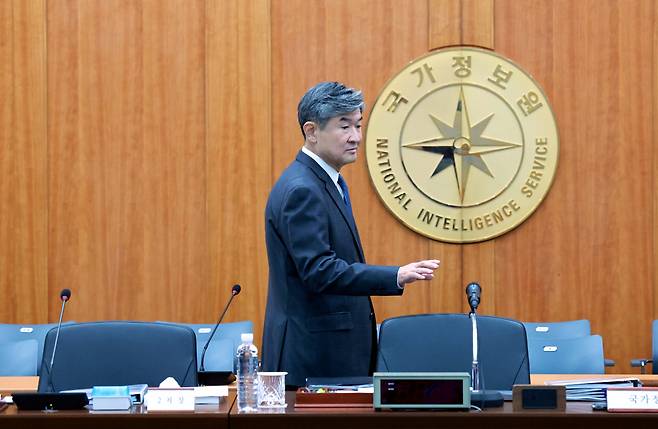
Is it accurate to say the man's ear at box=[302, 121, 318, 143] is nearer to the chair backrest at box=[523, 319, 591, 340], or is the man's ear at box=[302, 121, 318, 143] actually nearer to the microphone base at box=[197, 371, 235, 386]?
the microphone base at box=[197, 371, 235, 386]

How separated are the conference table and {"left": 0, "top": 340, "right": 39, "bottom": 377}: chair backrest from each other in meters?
3.17

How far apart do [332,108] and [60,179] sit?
14.5ft

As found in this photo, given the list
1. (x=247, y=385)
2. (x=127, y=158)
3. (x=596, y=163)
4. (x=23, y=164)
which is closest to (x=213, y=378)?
(x=247, y=385)

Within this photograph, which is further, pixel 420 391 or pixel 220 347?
pixel 220 347

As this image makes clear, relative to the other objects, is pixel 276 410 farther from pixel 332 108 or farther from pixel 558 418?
pixel 332 108

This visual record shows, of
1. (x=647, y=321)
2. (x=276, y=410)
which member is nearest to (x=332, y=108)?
(x=276, y=410)

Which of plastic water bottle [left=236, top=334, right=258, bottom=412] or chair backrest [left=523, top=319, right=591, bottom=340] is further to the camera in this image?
chair backrest [left=523, top=319, right=591, bottom=340]

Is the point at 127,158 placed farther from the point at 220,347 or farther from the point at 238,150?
the point at 220,347

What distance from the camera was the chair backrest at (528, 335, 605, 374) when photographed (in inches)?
218

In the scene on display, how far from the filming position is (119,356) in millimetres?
3330

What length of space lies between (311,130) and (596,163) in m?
4.28

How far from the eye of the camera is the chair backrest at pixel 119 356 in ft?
10.8

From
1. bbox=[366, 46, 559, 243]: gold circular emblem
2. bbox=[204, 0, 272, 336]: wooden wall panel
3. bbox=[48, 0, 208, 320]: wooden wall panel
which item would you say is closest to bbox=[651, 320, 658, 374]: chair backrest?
bbox=[366, 46, 559, 243]: gold circular emblem

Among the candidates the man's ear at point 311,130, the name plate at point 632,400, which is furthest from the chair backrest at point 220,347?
the name plate at point 632,400
